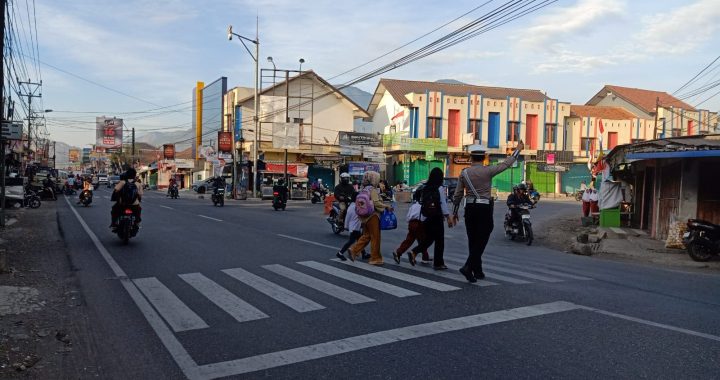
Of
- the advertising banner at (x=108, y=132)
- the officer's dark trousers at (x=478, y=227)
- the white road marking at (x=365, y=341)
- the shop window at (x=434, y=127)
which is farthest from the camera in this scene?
the advertising banner at (x=108, y=132)

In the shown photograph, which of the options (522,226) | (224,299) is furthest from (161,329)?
(522,226)

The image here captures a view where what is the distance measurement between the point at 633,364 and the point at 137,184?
1096 centimetres

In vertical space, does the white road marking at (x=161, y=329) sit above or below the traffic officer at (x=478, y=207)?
below

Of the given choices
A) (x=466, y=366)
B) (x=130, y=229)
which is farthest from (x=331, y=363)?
(x=130, y=229)

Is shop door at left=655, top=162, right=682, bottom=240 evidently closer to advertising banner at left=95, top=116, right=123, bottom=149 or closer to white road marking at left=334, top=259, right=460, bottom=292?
white road marking at left=334, top=259, right=460, bottom=292

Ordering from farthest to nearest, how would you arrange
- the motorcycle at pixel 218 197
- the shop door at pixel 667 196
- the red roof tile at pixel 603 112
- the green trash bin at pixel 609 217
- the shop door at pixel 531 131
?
the red roof tile at pixel 603 112 < the shop door at pixel 531 131 < the motorcycle at pixel 218 197 < the green trash bin at pixel 609 217 < the shop door at pixel 667 196

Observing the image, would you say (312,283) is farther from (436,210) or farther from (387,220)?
(387,220)

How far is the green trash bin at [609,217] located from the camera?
17.7 meters

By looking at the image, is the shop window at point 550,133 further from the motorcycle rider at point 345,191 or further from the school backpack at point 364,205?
the school backpack at point 364,205

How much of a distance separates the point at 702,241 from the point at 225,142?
35.9 metres

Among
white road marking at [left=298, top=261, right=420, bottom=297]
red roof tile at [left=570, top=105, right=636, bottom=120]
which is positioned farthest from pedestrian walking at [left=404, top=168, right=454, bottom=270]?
red roof tile at [left=570, top=105, right=636, bottom=120]

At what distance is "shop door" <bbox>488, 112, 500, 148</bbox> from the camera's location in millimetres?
50812

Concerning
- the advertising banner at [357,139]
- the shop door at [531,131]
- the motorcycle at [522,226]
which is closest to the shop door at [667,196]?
the motorcycle at [522,226]

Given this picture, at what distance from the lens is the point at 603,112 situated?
5697 cm
